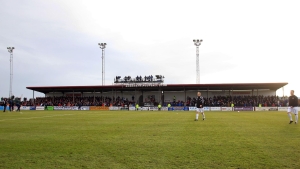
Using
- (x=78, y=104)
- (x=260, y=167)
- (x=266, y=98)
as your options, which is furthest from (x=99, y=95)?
(x=260, y=167)

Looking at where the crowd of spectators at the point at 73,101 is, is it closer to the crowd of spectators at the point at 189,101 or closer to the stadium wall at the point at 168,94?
the crowd of spectators at the point at 189,101

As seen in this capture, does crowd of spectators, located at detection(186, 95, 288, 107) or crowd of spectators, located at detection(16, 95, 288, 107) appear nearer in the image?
crowd of spectators, located at detection(186, 95, 288, 107)

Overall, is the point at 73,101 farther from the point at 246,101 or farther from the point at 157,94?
the point at 246,101

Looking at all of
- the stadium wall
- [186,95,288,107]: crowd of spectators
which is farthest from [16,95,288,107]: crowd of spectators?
Result: the stadium wall

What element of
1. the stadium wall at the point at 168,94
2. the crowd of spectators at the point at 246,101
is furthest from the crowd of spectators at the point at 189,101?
the stadium wall at the point at 168,94

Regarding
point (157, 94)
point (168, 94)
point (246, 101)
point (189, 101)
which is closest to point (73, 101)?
point (157, 94)

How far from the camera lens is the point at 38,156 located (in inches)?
283

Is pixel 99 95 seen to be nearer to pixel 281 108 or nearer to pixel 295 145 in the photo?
pixel 281 108

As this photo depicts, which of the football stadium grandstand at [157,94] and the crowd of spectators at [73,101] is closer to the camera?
the football stadium grandstand at [157,94]

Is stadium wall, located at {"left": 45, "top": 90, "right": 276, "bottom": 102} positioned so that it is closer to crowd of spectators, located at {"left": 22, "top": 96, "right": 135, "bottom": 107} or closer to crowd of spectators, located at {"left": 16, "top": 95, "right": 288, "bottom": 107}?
crowd of spectators, located at {"left": 16, "top": 95, "right": 288, "bottom": 107}

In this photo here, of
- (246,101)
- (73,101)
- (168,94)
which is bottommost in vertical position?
(246,101)

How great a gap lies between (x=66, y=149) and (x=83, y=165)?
7.36 ft

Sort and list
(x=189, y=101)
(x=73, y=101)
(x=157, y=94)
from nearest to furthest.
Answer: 1. (x=189, y=101)
2. (x=73, y=101)
3. (x=157, y=94)

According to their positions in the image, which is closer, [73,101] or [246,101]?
[246,101]
